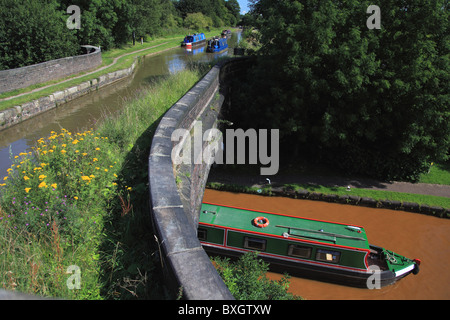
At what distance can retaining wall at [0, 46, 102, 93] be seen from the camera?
14.8 meters

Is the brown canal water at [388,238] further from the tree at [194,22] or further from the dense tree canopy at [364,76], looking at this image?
the tree at [194,22]

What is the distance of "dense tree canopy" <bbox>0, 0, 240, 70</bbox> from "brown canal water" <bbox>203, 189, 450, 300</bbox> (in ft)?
50.0

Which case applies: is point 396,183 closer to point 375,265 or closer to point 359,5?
point 375,265

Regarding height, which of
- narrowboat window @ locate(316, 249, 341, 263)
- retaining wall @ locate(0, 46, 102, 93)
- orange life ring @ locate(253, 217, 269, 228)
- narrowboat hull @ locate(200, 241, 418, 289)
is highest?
retaining wall @ locate(0, 46, 102, 93)

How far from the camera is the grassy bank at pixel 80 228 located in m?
2.71

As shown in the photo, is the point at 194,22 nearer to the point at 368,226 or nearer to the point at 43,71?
the point at 43,71

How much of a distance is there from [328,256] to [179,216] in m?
6.11

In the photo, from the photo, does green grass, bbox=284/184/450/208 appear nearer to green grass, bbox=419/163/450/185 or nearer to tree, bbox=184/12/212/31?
green grass, bbox=419/163/450/185

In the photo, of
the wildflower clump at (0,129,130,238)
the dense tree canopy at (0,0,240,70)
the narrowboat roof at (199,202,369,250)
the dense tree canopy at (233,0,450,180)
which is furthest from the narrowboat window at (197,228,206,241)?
the dense tree canopy at (0,0,240,70)

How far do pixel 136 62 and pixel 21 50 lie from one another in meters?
11.4

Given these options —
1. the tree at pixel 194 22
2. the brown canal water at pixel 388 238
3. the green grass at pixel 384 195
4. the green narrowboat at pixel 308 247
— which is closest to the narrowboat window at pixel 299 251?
the green narrowboat at pixel 308 247

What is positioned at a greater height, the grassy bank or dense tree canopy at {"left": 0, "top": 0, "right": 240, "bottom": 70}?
dense tree canopy at {"left": 0, "top": 0, "right": 240, "bottom": 70}

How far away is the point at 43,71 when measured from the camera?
56.9 feet

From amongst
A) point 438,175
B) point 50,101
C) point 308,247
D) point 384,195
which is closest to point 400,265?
point 308,247
